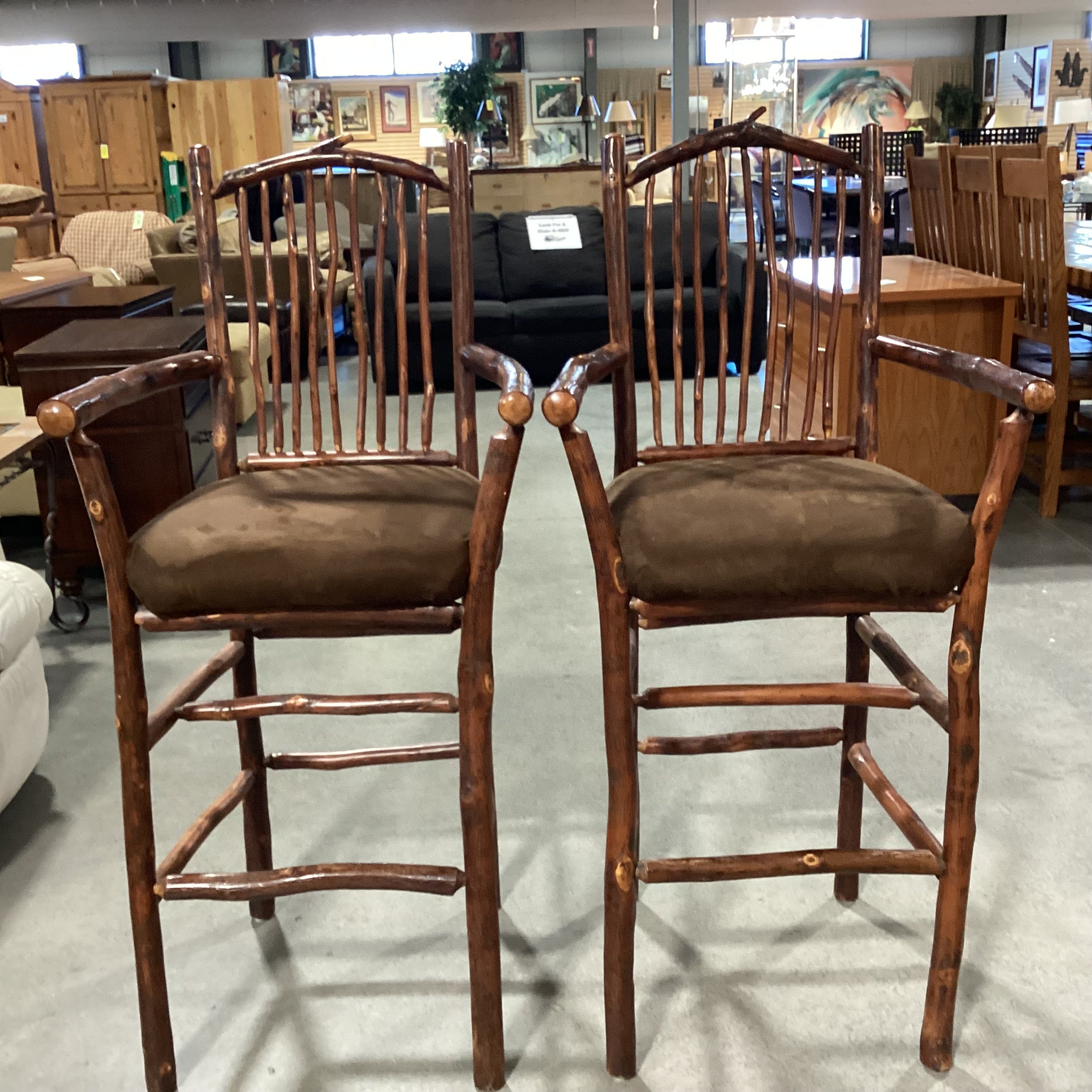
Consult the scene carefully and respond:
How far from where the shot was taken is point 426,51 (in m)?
14.9

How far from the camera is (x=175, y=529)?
3.99ft

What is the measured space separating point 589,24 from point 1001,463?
1191 cm

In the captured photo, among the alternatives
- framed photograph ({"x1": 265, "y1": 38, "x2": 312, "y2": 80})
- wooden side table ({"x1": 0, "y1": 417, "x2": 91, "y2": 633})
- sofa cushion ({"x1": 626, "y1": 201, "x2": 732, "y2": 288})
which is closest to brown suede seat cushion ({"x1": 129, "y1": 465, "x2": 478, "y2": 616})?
wooden side table ({"x1": 0, "y1": 417, "x2": 91, "y2": 633})

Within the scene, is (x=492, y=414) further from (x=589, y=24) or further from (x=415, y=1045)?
(x=589, y=24)

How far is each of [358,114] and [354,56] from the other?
799 mm

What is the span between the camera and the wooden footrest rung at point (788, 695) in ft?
4.15

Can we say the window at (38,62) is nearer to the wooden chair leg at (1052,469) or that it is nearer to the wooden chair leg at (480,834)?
the wooden chair leg at (1052,469)

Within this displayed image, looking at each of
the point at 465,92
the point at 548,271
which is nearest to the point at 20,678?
the point at 548,271

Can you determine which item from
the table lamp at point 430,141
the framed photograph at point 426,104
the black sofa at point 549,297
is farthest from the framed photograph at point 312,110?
the black sofa at point 549,297

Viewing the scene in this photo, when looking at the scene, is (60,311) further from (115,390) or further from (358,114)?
(358,114)

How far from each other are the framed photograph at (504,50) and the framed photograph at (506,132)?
25cm

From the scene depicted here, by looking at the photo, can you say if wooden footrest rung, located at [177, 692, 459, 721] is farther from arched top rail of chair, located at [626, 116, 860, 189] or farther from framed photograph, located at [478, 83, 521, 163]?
framed photograph, located at [478, 83, 521, 163]

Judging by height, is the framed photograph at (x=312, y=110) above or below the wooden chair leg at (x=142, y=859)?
above

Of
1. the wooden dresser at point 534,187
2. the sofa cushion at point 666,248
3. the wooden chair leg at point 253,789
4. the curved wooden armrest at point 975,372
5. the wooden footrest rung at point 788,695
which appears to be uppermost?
the wooden dresser at point 534,187
